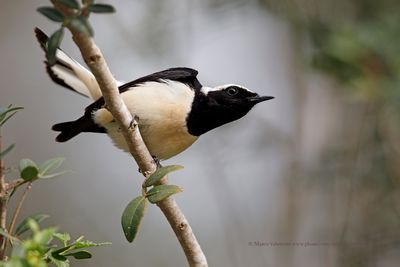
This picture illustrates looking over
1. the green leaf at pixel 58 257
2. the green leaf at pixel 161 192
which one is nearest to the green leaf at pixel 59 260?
the green leaf at pixel 58 257

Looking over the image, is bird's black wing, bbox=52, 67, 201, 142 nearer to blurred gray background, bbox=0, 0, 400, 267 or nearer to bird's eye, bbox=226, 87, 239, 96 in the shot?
bird's eye, bbox=226, 87, 239, 96

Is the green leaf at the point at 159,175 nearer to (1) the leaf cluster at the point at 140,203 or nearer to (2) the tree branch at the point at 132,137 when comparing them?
(1) the leaf cluster at the point at 140,203

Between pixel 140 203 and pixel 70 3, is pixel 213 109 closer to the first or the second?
pixel 140 203

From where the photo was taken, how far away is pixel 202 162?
6.03 m

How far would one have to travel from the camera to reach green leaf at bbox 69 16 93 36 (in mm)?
1554

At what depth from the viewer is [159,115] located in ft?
11.0

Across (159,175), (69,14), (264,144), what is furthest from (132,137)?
(264,144)

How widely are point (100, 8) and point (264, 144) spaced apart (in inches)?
176

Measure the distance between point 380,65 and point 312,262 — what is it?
2320 millimetres

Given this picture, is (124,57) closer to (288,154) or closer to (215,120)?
(288,154)

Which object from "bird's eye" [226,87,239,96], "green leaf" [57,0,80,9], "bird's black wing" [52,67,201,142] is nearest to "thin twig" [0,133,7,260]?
"green leaf" [57,0,80,9]

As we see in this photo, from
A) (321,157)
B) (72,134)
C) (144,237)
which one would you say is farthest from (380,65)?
(144,237)

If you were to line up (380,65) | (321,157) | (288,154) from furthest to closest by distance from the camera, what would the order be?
(288,154) < (321,157) < (380,65)

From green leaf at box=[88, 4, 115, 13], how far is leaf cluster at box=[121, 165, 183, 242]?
0.76 meters
